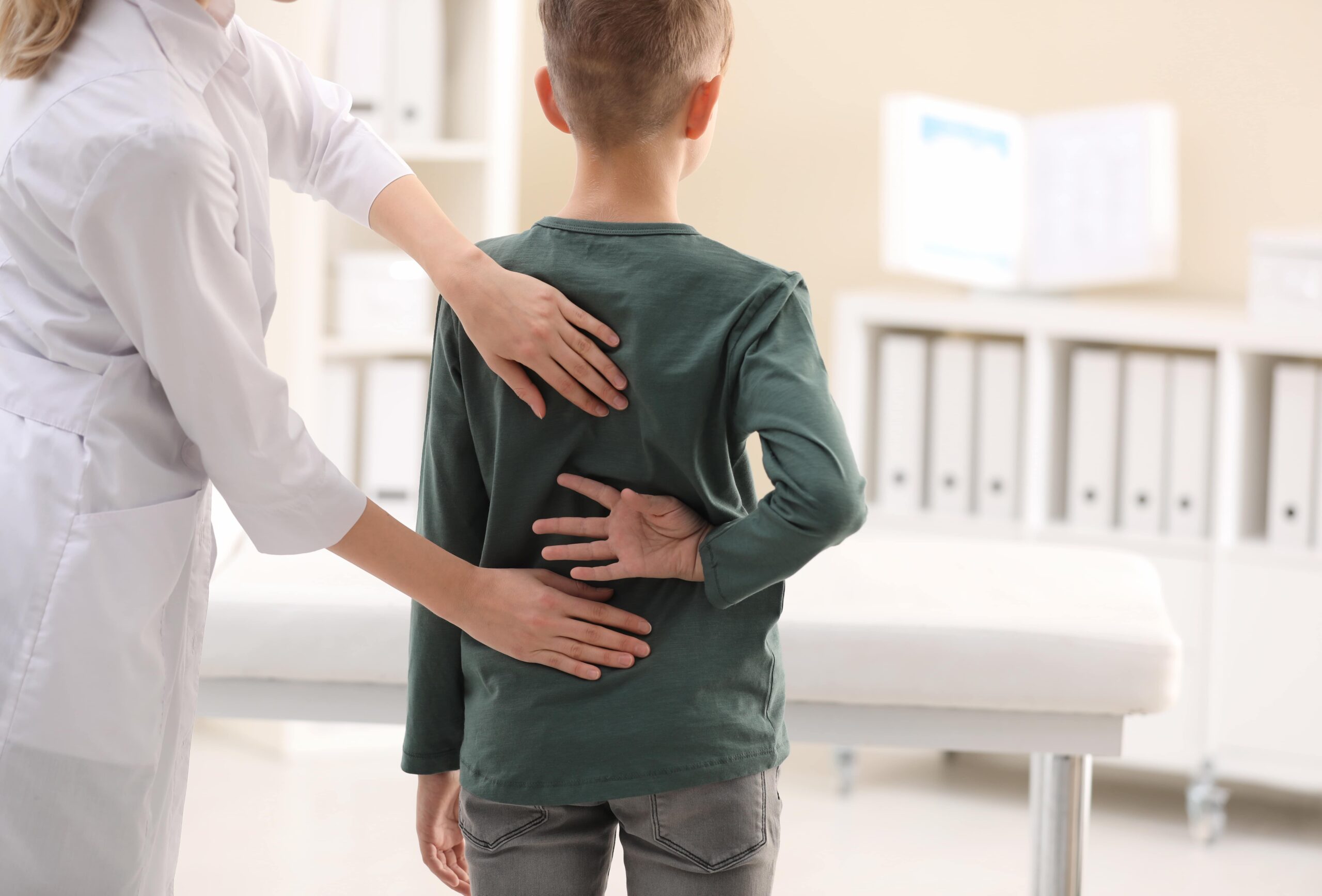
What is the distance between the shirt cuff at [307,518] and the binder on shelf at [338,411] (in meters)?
1.75

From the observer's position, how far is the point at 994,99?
8.96ft

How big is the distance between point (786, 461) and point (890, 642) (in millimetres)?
533

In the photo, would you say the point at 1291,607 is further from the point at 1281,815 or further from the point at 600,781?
the point at 600,781

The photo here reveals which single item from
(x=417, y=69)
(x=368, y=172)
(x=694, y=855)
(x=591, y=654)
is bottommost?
(x=694, y=855)

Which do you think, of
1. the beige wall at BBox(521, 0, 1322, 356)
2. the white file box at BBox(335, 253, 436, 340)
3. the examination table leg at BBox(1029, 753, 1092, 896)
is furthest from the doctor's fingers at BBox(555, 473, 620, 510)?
the beige wall at BBox(521, 0, 1322, 356)

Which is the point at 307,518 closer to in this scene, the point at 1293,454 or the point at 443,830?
the point at 443,830

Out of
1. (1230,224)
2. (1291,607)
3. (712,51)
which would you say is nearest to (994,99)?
(1230,224)

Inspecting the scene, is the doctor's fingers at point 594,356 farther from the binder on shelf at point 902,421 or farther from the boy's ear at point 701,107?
the binder on shelf at point 902,421

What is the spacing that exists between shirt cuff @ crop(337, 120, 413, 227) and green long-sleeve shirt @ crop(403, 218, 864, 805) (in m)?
0.14

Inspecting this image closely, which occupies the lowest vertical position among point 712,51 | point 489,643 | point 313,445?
point 489,643

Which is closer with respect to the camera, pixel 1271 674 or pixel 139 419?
pixel 139 419

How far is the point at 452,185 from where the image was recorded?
8.78 ft

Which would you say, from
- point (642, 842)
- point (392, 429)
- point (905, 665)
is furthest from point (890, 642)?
point (392, 429)

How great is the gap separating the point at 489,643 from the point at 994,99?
2.19 meters
